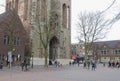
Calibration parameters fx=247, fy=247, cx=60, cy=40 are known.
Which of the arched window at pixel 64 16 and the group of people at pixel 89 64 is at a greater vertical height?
the arched window at pixel 64 16

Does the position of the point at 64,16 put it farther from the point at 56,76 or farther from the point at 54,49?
the point at 56,76

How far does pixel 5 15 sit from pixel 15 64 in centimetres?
1171

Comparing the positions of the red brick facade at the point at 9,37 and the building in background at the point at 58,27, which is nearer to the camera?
the red brick facade at the point at 9,37

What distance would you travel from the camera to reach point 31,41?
66.4m

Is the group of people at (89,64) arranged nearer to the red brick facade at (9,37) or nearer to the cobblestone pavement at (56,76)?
the cobblestone pavement at (56,76)

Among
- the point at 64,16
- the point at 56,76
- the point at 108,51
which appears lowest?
the point at 56,76

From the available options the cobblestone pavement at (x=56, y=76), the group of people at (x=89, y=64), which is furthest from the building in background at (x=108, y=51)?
the cobblestone pavement at (x=56, y=76)

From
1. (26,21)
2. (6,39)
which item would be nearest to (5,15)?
(6,39)

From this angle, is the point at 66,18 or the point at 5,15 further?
the point at 66,18

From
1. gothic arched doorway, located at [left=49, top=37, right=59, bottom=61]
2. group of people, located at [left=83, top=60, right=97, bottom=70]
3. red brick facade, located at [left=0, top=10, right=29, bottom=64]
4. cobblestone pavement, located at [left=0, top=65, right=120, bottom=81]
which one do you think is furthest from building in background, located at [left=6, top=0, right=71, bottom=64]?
cobblestone pavement, located at [left=0, top=65, right=120, bottom=81]

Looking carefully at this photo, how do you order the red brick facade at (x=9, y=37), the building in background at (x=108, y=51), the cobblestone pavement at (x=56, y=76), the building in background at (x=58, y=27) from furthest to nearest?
1. the building in background at (x=108, y=51)
2. the building in background at (x=58, y=27)
3. the red brick facade at (x=9, y=37)
4. the cobblestone pavement at (x=56, y=76)

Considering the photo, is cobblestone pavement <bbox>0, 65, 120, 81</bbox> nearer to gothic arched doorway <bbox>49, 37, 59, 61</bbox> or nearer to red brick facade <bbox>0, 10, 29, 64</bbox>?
red brick facade <bbox>0, 10, 29, 64</bbox>

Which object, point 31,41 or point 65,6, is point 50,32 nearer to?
point 31,41

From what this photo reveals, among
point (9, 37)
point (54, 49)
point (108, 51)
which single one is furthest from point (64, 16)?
point (108, 51)
